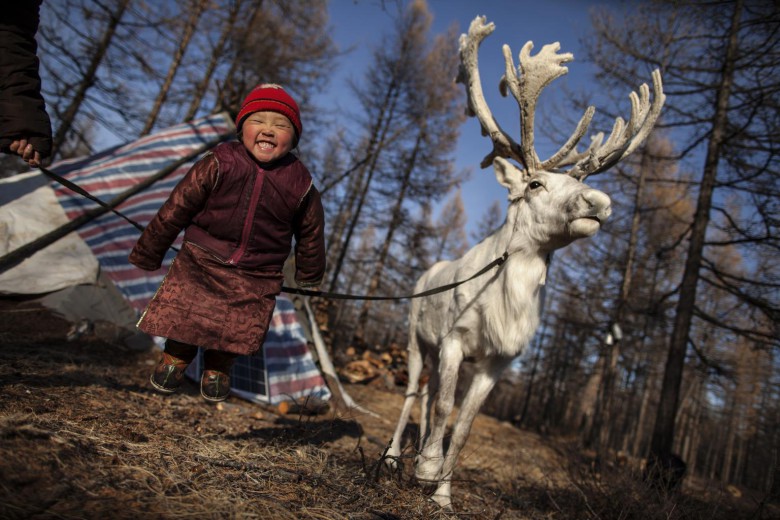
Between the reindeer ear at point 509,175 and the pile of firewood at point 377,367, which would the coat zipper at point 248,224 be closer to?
the reindeer ear at point 509,175

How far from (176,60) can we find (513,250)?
10.8 meters

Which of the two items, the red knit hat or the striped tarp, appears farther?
the striped tarp

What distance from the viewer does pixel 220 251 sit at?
8.13 ft

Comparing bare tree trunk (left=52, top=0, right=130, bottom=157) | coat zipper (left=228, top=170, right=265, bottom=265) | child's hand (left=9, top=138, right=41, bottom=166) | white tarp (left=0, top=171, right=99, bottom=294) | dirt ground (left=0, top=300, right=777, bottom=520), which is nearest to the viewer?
dirt ground (left=0, top=300, right=777, bottom=520)

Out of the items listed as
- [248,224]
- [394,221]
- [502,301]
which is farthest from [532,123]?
[394,221]

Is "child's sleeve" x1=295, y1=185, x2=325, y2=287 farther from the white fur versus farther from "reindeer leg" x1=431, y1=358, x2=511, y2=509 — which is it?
"reindeer leg" x1=431, y1=358, x2=511, y2=509

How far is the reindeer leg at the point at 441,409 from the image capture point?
131 inches

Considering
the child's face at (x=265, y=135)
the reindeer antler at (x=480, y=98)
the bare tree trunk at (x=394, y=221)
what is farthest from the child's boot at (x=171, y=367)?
the bare tree trunk at (x=394, y=221)

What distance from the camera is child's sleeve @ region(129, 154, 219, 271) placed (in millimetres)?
2441

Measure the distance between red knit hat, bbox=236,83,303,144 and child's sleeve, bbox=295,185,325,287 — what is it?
43cm

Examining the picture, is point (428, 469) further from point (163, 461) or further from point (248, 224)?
point (248, 224)

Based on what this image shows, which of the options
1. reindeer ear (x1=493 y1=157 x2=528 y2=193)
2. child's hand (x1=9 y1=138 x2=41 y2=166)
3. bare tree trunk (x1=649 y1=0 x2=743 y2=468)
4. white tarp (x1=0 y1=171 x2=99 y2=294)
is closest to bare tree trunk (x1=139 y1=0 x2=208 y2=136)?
white tarp (x1=0 y1=171 x2=99 y2=294)

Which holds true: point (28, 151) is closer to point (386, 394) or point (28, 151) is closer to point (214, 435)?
point (214, 435)

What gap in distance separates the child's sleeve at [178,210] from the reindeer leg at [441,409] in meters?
2.05
